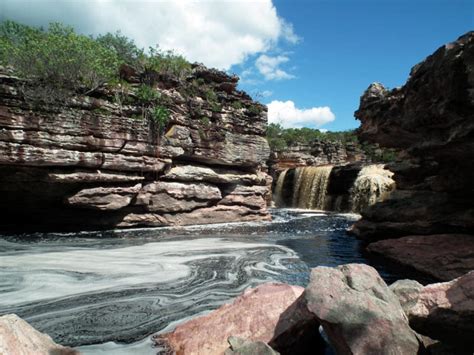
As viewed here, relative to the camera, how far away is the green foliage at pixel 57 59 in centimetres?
1515

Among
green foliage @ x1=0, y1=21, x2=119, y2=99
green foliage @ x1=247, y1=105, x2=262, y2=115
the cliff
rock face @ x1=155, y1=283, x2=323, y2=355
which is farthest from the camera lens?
the cliff

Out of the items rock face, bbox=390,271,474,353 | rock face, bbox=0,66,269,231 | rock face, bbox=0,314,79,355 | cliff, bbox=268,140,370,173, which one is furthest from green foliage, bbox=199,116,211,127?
cliff, bbox=268,140,370,173

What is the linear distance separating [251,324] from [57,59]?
53.0ft

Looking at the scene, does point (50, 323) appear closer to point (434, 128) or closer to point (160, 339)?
point (160, 339)

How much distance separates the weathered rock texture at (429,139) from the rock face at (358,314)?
515cm

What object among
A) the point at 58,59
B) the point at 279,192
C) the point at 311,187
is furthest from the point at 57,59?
the point at 279,192

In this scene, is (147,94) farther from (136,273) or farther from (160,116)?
(136,273)

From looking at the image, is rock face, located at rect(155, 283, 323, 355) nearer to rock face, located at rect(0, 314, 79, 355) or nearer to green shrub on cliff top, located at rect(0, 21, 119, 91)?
rock face, located at rect(0, 314, 79, 355)

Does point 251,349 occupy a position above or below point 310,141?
below

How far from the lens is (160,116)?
18031 millimetres

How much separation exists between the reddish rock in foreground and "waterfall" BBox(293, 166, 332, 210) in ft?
54.7

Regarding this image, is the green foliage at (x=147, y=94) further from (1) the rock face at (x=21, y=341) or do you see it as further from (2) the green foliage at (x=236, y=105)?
(1) the rock face at (x=21, y=341)

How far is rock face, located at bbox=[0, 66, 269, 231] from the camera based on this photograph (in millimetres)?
14414

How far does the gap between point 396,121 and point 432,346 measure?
816 centimetres
